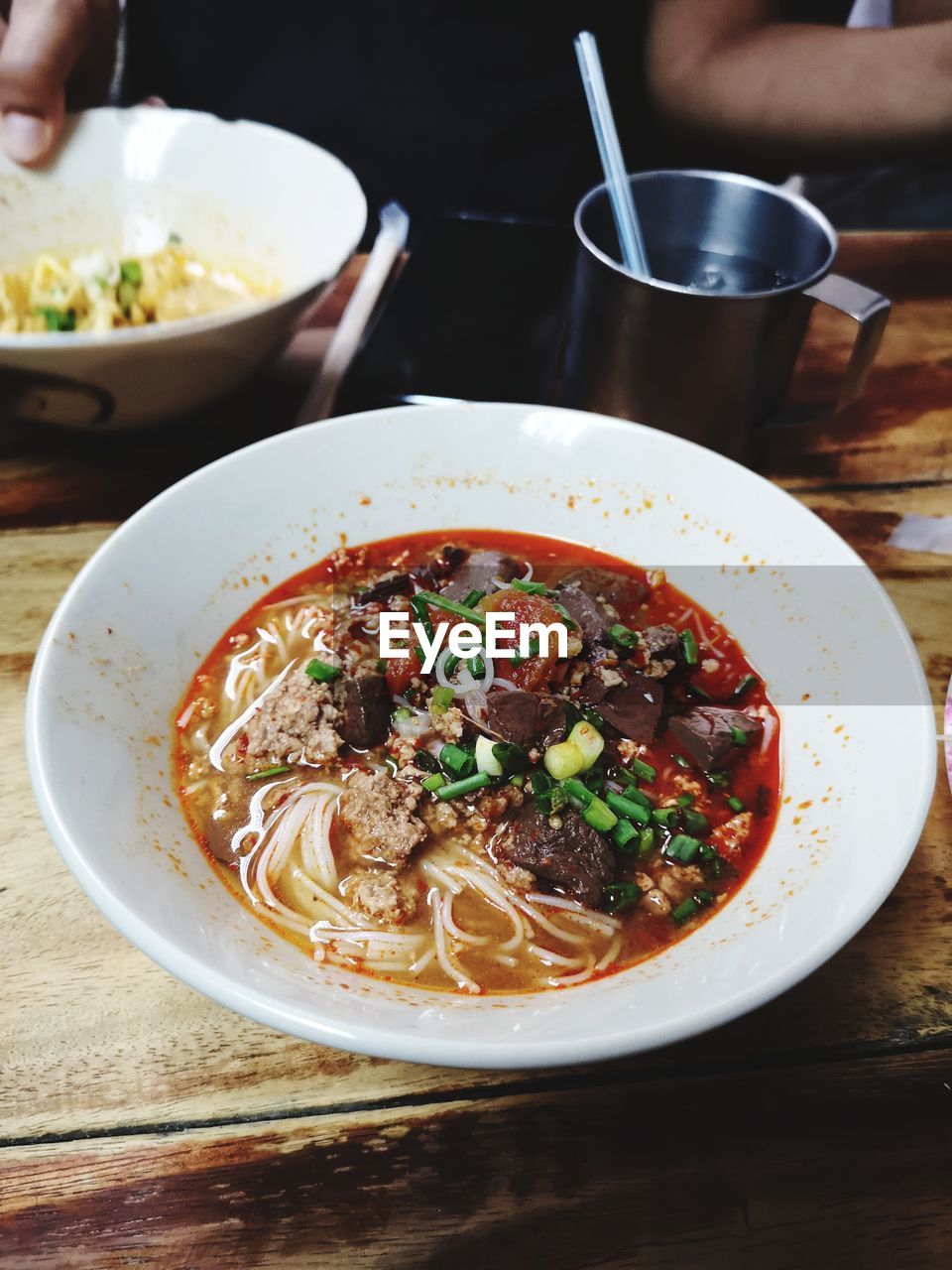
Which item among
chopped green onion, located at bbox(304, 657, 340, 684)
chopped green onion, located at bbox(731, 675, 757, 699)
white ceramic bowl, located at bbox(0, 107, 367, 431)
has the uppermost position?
white ceramic bowl, located at bbox(0, 107, 367, 431)

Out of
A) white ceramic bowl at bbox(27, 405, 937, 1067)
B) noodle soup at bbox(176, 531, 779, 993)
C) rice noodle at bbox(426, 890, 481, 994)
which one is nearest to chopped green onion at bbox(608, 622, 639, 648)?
noodle soup at bbox(176, 531, 779, 993)

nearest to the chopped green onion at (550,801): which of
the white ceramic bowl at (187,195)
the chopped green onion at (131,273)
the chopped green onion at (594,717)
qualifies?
the chopped green onion at (594,717)

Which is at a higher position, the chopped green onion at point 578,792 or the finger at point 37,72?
the finger at point 37,72

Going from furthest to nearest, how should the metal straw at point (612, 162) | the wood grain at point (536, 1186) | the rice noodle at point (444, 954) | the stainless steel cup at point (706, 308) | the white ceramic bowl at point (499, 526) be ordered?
the metal straw at point (612, 162) → the stainless steel cup at point (706, 308) → the rice noodle at point (444, 954) → the wood grain at point (536, 1186) → the white ceramic bowl at point (499, 526)

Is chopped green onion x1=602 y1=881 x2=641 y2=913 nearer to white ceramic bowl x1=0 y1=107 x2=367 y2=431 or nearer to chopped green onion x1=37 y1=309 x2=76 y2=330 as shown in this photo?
white ceramic bowl x1=0 y1=107 x2=367 y2=431

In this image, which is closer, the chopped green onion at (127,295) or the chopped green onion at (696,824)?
the chopped green onion at (696,824)

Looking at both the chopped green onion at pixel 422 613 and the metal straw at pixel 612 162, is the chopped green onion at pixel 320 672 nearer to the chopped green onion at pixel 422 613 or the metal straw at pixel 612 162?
the chopped green onion at pixel 422 613

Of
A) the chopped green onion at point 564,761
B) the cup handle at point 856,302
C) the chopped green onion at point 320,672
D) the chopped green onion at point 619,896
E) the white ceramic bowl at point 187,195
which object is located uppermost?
the cup handle at point 856,302

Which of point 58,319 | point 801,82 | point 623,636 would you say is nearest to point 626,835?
point 623,636

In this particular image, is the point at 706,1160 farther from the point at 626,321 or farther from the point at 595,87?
the point at 595,87
